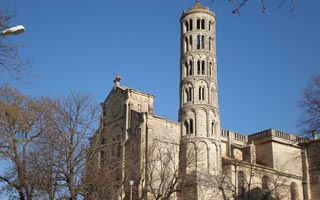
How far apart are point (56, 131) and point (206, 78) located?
24.2m

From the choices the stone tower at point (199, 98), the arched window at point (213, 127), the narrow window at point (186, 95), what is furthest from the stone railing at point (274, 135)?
the narrow window at point (186, 95)

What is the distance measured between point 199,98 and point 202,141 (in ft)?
15.9

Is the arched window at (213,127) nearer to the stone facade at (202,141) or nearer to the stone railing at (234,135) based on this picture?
the stone facade at (202,141)

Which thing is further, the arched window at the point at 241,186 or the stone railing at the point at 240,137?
the stone railing at the point at 240,137

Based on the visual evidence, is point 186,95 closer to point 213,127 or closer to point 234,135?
point 213,127

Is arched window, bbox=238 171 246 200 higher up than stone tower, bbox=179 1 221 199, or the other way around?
stone tower, bbox=179 1 221 199

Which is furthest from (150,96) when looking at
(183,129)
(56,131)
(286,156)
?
(56,131)

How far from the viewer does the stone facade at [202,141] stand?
49188 mm

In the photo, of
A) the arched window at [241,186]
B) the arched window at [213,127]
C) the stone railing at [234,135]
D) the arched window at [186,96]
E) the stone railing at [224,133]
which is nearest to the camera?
the arched window at [241,186]

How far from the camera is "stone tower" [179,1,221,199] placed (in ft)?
166

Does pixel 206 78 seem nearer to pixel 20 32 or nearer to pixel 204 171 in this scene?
pixel 204 171

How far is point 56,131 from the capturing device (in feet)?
109

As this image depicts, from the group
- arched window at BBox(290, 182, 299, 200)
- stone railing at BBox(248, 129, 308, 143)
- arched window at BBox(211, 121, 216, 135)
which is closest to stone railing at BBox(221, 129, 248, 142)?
stone railing at BBox(248, 129, 308, 143)

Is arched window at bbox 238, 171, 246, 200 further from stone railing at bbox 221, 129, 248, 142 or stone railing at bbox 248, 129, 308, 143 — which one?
stone railing at bbox 248, 129, 308, 143
